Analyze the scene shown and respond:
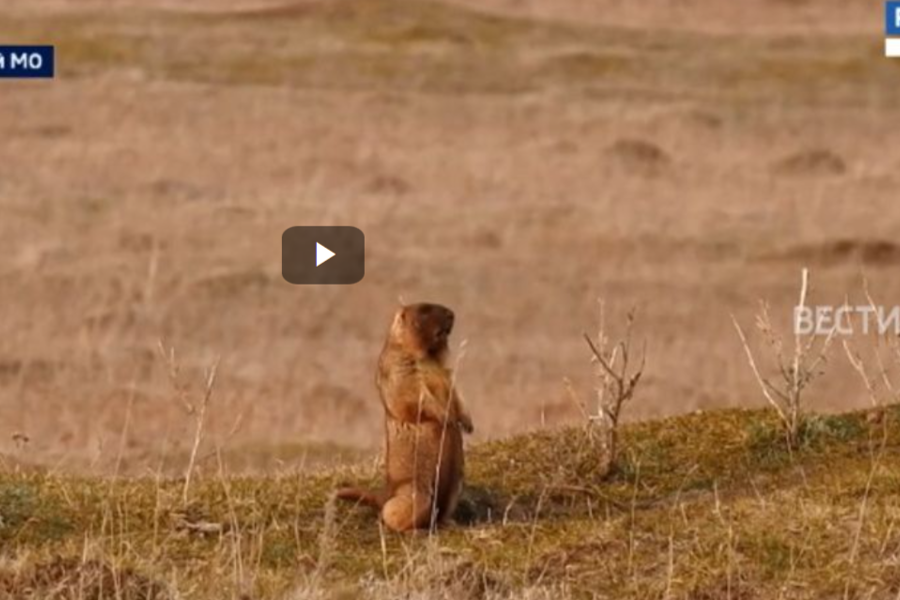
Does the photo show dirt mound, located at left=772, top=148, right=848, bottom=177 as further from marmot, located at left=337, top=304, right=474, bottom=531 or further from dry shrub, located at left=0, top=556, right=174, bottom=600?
dry shrub, located at left=0, top=556, right=174, bottom=600

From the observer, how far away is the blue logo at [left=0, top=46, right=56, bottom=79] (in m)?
18.7

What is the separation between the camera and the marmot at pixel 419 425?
12.8 meters

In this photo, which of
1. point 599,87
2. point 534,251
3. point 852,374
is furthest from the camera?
point 599,87

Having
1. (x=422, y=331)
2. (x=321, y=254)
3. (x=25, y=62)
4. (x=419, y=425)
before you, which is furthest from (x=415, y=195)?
(x=419, y=425)

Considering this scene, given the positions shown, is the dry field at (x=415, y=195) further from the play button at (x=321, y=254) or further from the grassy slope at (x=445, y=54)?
the play button at (x=321, y=254)

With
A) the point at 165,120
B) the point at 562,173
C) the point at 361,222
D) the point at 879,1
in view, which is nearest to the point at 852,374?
the point at 361,222

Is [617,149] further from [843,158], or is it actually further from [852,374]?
[852,374]

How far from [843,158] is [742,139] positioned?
130 cm

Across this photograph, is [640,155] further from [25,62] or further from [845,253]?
[25,62]

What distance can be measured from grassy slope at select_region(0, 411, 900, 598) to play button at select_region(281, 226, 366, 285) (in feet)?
41.6

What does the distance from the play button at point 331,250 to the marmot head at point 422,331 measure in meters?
13.4

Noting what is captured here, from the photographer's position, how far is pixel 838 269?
29.7m

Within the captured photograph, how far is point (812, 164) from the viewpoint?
33.7 m

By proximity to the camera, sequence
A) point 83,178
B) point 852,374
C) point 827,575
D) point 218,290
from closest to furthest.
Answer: point 827,575 < point 852,374 < point 218,290 < point 83,178
